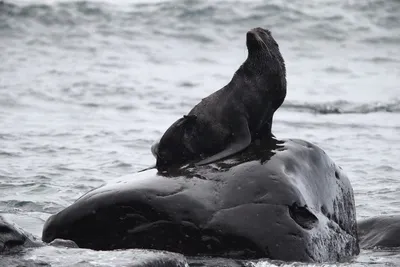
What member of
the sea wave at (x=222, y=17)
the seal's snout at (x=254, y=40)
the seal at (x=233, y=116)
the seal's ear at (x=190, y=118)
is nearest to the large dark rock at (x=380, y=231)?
the seal at (x=233, y=116)

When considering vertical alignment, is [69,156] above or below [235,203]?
below

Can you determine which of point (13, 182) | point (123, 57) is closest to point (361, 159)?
point (13, 182)

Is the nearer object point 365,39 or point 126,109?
point 126,109

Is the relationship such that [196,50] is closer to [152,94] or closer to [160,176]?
[152,94]

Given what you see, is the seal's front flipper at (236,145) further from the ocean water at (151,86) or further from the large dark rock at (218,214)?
the ocean water at (151,86)

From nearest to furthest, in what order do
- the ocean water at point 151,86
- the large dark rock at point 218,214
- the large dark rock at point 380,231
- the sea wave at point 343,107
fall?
1. the large dark rock at point 218,214
2. the large dark rock at point 380,231
3. the ocean water at point 151,86
4. the sea wave at point 343,107

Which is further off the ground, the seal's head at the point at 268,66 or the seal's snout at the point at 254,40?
the seal's snout at the point at 254,40

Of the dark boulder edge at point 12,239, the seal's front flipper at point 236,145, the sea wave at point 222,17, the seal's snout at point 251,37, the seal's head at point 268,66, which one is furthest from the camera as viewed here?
the sea wave at point 222,17

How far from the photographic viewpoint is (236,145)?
7742 millimetres

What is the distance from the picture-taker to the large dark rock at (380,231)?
26.3ft

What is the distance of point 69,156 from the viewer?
488 inches

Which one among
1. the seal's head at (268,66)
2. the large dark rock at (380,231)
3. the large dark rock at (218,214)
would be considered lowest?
the large dark rock at (380,231)

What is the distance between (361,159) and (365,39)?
13.0 meters

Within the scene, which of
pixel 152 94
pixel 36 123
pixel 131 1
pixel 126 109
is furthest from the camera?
pixel 131 1
